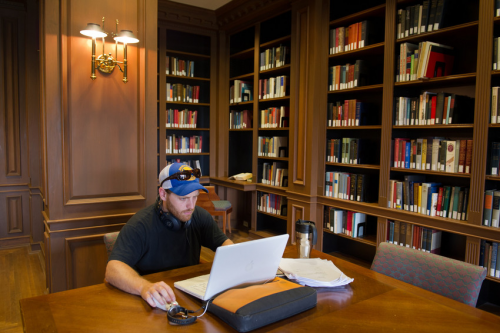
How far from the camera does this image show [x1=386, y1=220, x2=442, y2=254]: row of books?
3.03 meters

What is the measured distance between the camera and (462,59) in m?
3.10

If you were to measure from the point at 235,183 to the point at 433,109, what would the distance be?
109 inches

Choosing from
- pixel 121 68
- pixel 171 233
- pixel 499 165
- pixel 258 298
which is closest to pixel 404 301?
pixel 258 298

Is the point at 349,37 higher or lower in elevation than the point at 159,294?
higher

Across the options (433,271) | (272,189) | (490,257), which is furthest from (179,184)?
(272,189)

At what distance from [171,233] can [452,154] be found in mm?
2234

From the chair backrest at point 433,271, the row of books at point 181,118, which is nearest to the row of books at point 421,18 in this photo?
the chair backrest at point 433,271

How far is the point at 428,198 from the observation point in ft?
9.95

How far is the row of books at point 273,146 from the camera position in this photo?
4.63m

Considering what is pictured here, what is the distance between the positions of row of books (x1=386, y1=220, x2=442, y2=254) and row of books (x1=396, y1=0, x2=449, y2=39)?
162cm

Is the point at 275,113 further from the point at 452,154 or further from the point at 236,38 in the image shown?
the point at 452,154

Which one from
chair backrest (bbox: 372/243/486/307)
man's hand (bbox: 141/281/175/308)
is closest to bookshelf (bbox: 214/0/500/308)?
chair backrest (bbox: 372/243/486/307)

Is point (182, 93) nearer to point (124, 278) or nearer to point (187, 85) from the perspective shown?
point (187, 85)

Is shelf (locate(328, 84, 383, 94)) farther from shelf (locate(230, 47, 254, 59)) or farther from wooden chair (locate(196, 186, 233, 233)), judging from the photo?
wooden chair (locate(196, 186, 233, 233))
